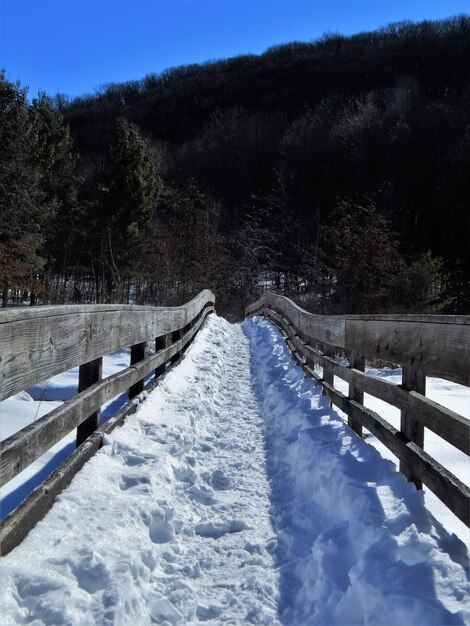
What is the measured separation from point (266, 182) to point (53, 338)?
6470 cm

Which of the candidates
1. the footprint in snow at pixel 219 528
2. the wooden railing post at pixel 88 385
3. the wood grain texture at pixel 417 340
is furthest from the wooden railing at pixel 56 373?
the wood grain texture at pixel 417 340

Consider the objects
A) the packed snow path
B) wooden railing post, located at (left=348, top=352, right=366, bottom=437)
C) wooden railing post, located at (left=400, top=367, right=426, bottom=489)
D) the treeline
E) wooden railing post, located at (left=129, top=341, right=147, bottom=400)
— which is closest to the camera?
the packed snow path

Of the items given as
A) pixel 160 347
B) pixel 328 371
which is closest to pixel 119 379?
pixel 160 347

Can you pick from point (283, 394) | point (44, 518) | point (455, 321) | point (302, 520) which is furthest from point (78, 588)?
point (283, 394)

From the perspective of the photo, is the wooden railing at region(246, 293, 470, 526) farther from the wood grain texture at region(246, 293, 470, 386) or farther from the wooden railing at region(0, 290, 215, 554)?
the wooden railing at region(0, 290, 215, 554)

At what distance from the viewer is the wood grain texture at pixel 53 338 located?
1944 millimetres

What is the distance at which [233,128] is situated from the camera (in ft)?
242

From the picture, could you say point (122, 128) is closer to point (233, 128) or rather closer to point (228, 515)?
point (228, 515)

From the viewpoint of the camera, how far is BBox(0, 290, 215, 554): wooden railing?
6.37ft

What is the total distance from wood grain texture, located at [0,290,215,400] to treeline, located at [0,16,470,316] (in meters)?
17.4

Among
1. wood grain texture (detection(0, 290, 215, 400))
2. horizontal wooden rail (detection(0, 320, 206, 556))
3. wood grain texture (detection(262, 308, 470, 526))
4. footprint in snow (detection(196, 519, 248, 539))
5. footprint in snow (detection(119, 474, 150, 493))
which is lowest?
footprint in snow (detection(196, 519, 248, 539))

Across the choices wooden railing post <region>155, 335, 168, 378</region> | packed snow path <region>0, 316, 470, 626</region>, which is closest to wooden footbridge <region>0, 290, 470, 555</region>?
packed snow path <region>0, 316, 470, 626</region>

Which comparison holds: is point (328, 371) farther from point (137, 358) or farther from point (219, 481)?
point (219, 481)

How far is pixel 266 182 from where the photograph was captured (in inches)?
2547
